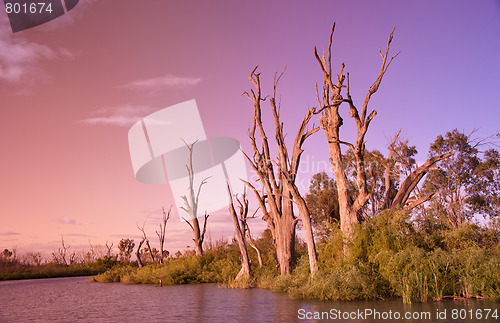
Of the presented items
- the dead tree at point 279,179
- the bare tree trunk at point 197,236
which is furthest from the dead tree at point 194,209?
the dead tree at point 279,179

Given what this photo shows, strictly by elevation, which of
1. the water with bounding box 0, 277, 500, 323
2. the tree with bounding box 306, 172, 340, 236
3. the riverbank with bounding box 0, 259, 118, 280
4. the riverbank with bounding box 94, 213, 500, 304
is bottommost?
the riverbank with bounding box 0, 259, 118, 280

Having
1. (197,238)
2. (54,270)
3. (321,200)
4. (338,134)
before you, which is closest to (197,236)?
(197,238)

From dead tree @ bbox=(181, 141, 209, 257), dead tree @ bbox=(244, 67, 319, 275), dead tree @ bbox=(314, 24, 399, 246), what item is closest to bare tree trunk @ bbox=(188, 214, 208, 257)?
dead tree @ bbox=(181, 141, 209, 257)

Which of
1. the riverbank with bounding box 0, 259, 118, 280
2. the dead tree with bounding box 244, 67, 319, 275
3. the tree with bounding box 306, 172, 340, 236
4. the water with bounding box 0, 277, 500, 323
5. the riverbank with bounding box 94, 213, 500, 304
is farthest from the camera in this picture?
the riverbank with bounding box 0, 259, 118, 280

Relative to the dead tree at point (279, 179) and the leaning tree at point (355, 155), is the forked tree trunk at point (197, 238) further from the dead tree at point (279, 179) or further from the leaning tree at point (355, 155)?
the leaning tree at point (355, 155)

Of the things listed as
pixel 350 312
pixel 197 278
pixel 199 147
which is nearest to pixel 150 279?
pixel 197 278

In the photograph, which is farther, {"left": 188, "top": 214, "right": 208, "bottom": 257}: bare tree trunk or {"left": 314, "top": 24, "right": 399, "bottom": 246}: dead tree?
{"left": 188, "top": 214, "right": 208, "bottom": 257}: bare tree trunk

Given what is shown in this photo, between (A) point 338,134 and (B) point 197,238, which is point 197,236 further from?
(A) point 338,134

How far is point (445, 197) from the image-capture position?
123ft

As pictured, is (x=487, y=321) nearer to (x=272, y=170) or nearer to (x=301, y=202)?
(x=301, y=202)

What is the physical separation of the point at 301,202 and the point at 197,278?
14.0 metres

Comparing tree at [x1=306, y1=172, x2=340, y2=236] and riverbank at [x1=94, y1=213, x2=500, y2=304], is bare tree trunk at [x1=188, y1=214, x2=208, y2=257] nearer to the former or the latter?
tree at [x1=306, y1=172, x2=340, y2=236]

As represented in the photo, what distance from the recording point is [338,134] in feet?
66.3

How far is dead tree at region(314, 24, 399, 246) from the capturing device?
1848 cm
